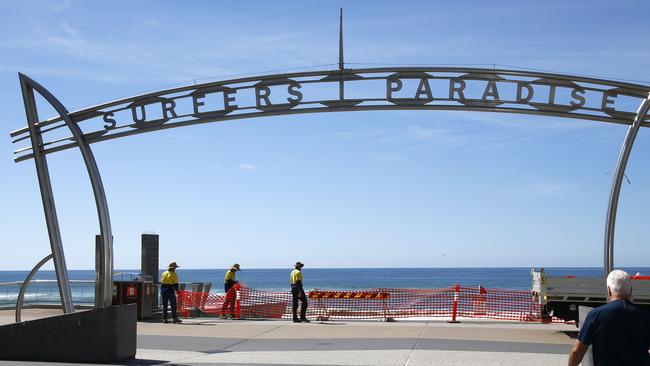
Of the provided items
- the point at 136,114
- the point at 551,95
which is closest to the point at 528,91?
the point at 551,95

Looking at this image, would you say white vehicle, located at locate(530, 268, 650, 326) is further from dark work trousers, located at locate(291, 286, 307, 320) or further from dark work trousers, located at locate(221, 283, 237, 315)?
dark work trousers, located at locate(221, 283, 237, 315)

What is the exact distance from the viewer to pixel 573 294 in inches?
674

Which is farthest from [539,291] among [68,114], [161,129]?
[68,114]

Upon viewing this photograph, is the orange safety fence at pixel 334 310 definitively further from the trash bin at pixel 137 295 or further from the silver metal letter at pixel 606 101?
the silver metal letter at pixel 606 101

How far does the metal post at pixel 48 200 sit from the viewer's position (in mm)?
13109

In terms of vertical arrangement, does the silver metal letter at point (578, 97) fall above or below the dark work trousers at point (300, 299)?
above

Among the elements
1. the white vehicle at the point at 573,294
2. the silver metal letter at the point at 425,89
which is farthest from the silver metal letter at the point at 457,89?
the white vehicle at the point at 573,294

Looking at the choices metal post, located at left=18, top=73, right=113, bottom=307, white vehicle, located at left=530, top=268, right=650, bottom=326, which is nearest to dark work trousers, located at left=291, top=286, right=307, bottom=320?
white vehicle, located at left=530, top=268, right=650, bottom=326

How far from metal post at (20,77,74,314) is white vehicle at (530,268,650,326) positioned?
31.8 feet

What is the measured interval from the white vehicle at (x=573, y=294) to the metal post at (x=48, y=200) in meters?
9.70

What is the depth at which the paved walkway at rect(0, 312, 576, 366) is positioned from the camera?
11891 mm

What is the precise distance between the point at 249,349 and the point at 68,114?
481 centimetres

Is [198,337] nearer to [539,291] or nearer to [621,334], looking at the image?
[539,291]

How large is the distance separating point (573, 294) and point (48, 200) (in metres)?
10.6
